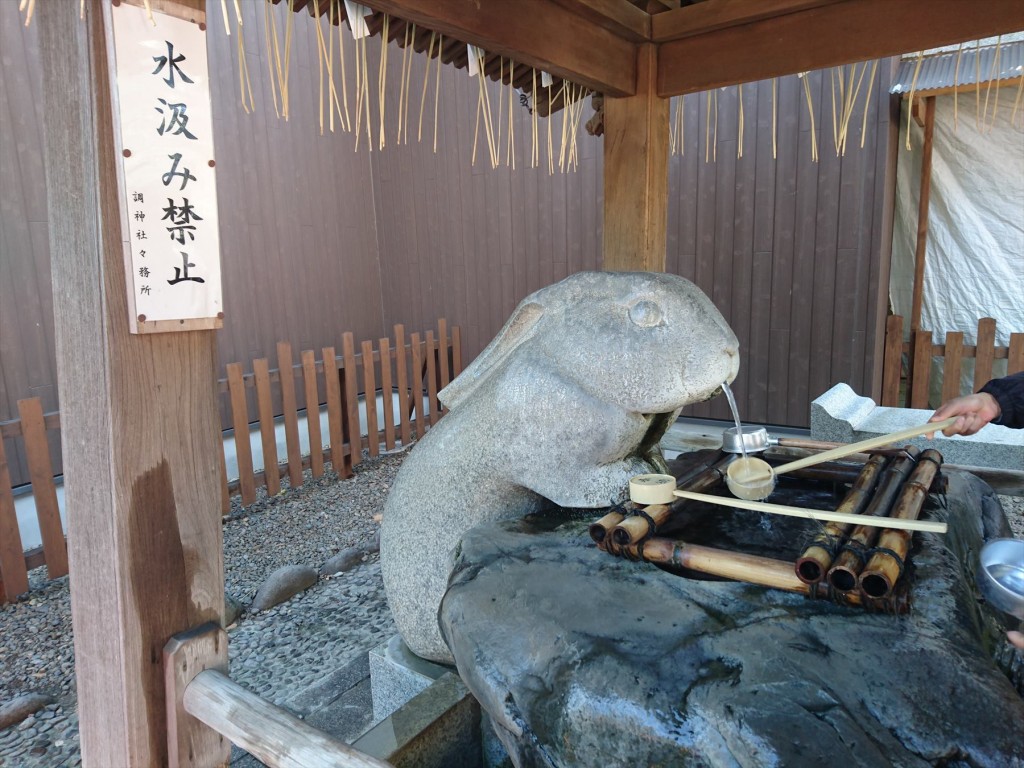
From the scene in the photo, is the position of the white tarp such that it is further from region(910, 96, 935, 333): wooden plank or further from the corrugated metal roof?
the corrugated metal roof

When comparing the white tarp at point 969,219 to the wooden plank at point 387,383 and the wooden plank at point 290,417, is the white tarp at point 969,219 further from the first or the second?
the wooden plank at point 290,417

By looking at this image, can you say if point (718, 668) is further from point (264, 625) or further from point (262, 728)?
point (264, 625)

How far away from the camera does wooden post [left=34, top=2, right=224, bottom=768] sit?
151 cm

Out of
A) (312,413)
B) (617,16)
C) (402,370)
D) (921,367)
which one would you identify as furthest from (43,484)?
(921,367)

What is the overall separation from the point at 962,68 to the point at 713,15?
9.24ft

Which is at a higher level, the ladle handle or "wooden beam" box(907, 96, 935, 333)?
"wooden beam" box(907, 96, 935, 333)

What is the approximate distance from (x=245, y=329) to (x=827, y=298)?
213 inches

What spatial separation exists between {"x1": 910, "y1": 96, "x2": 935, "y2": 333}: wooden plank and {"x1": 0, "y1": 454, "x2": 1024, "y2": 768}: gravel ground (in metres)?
1.85

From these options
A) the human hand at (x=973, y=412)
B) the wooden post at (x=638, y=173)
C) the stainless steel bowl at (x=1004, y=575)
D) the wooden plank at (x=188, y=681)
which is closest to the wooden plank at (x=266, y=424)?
the wooden post at (x=638, y=173)

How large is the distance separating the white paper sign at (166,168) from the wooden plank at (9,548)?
9.69 ft

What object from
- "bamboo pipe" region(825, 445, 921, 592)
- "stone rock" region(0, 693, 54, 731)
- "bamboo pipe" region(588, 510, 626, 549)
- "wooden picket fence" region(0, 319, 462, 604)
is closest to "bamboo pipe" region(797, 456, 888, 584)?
"bamboo pipe" region(825, 445, 921, 592)

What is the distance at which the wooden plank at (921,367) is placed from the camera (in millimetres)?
5867

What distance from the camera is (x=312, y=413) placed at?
563 centimetres

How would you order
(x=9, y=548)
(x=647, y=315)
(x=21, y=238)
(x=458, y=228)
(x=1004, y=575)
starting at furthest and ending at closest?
(x=458, y=228), (x=21, y=238), (x=9, y=548), (x=647, y=315), (x=1004, y=575)
